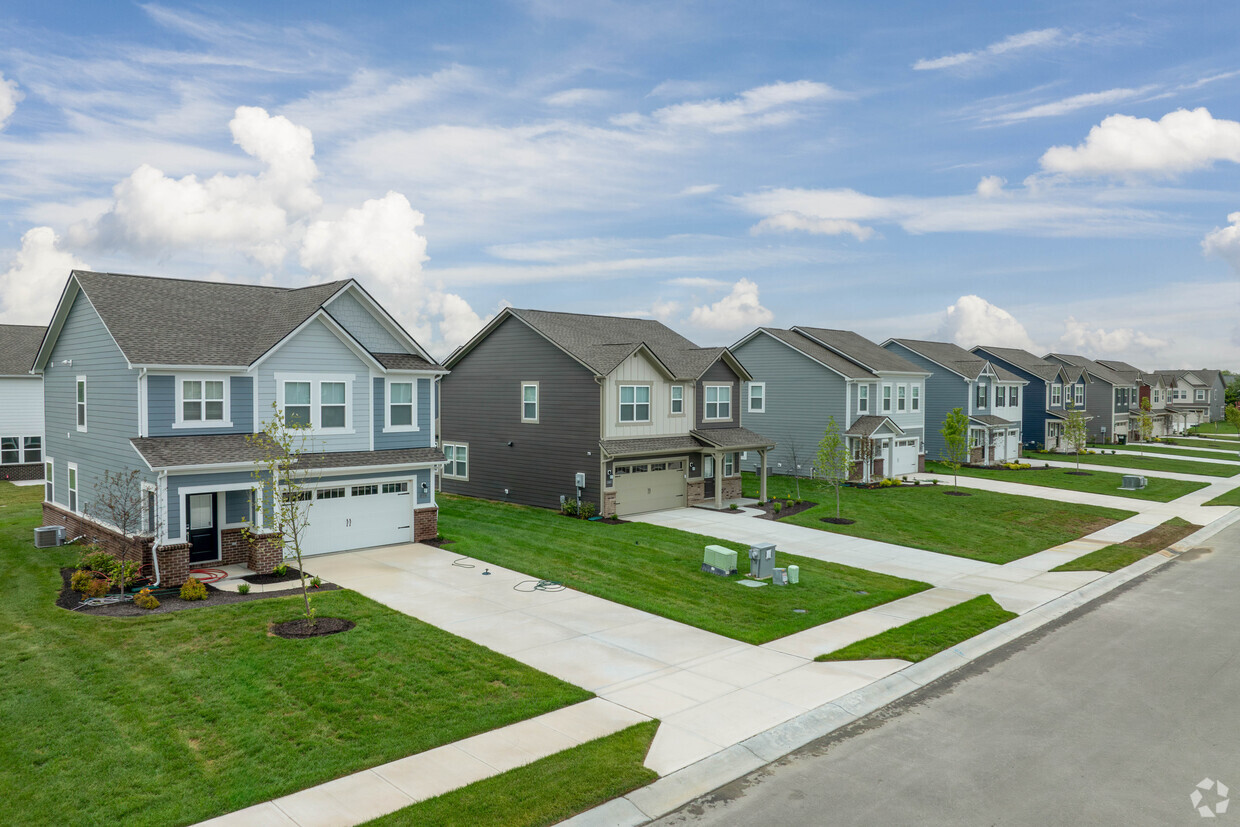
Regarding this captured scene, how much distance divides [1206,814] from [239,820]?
10.8 m

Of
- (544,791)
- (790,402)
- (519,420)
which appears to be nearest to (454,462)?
(519,420)

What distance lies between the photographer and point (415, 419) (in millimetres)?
24391

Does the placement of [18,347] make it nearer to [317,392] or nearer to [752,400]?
[317,392]

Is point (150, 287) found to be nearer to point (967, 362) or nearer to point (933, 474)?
point (933, 474)

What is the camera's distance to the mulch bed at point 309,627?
14.7 meters

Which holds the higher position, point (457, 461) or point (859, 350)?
point (859, 350)

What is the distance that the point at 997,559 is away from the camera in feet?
77.5

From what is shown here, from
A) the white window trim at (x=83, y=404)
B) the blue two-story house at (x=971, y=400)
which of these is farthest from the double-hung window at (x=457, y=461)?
the blue two-story house at (x=971, y=400)

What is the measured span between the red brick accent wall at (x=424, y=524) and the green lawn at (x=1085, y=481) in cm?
3205

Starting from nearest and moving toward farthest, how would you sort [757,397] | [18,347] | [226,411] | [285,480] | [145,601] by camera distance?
[145,601], [285,480], [226,411], [18,347], [757,397]

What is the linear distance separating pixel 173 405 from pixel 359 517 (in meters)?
5.82

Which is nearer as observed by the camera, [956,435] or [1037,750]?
[1037,750]

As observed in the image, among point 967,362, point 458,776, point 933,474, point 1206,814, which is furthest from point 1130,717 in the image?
point 967,362

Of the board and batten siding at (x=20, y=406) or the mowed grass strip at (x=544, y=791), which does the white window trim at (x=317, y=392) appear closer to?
the mowed grass strip at (x=544, y=791)
